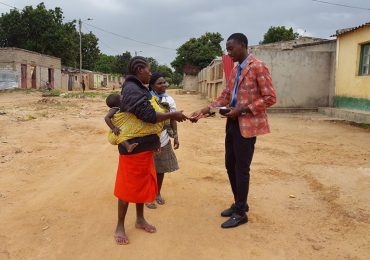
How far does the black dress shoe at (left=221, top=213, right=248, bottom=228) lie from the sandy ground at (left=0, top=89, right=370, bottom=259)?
67 millimetres

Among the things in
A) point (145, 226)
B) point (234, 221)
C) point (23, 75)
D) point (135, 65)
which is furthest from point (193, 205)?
point (23, 75)

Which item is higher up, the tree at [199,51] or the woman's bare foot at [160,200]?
the tree at [199,51]

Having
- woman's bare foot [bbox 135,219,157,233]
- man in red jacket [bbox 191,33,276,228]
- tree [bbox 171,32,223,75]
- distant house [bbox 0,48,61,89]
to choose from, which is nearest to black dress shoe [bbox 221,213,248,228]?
man in red jacket [bbox 191,33,276,228]

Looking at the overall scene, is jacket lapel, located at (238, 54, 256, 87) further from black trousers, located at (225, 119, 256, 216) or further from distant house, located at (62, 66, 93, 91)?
distant house, located at (62, 66, 93, 91)

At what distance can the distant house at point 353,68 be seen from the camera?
12.9 meters

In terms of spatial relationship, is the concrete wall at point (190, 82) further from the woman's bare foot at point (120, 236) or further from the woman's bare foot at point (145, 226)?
the woman's bare foot at point (120, 236)

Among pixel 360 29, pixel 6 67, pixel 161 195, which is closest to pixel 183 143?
pixel 161 195

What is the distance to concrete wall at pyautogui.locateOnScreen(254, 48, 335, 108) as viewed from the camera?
14.9 metres

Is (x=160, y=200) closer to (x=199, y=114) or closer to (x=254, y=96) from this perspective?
(x=199, y=114)

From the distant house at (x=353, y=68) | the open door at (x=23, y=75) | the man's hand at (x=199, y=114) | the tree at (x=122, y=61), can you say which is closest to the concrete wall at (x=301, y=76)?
the distant house at (x=353, y=68)

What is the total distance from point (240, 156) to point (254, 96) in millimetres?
581

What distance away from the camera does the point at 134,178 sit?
323 centimetres

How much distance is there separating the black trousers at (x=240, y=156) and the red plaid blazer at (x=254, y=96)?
4.1 inches

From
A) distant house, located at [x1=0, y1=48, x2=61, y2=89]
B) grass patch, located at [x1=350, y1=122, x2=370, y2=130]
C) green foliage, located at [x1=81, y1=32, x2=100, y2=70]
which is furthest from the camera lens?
green foliage, located at [x1=81, y1=32, x2=100, y2=70]
